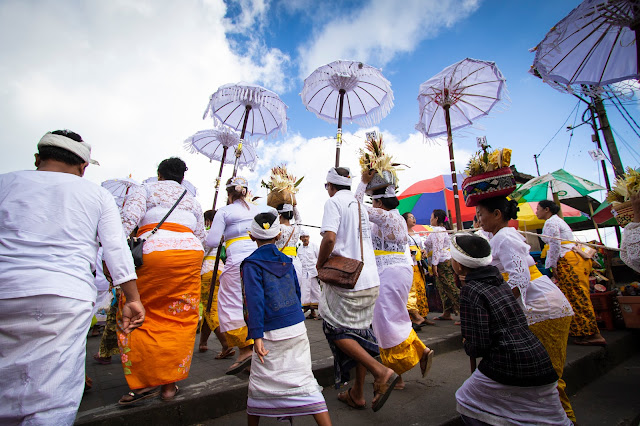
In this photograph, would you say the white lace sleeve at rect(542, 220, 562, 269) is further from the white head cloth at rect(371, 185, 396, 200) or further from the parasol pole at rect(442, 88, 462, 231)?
the white head cloth at rect(371, 185, 396, 200)

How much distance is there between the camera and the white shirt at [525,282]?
2626mm

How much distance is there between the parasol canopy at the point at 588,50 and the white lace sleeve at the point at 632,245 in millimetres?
2117

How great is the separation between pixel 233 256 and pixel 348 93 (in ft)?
11.9

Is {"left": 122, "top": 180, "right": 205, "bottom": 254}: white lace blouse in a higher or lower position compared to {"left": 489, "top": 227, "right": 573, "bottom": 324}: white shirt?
higher

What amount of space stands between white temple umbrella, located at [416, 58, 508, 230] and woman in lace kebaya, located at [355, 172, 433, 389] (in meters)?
2.57

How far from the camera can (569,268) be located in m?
5.22

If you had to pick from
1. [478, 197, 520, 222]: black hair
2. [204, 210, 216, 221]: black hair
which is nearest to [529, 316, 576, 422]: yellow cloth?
[478, 197, 520, 222]: black hair

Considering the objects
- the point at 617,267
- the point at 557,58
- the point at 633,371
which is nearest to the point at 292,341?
the point at 557,58

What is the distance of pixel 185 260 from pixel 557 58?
489 cm

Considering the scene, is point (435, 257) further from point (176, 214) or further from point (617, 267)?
point (617, 267)

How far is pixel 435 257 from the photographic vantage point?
6691 millimetres

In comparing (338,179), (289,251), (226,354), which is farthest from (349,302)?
(289,251)

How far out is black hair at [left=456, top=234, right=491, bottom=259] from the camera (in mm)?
2230

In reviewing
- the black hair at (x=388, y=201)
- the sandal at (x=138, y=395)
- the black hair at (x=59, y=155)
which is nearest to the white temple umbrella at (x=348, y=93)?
the black hair at (x=388, y=201)
